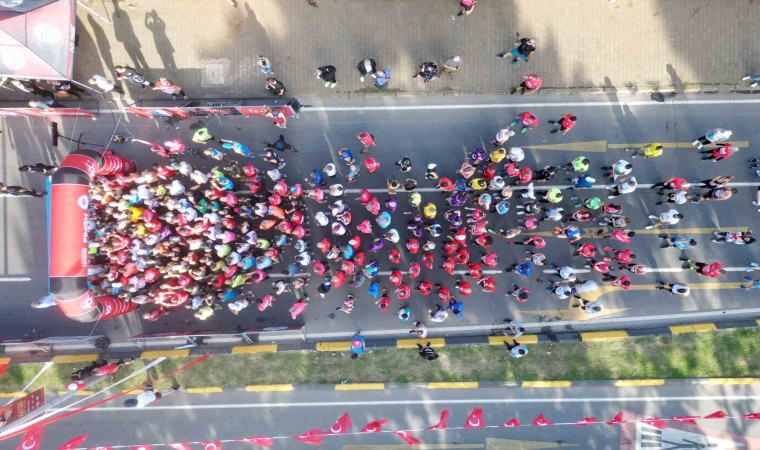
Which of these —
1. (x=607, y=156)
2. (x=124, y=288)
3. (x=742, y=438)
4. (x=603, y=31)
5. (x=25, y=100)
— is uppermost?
(x=25, y=100)

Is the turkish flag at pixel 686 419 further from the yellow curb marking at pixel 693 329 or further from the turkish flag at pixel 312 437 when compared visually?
the turkish flag at pixel 312 437

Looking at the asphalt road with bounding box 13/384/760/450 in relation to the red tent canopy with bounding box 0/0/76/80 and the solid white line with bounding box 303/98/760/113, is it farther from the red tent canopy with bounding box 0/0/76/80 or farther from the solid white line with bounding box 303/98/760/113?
the red tent canopy with bounding box 0/0/76/80

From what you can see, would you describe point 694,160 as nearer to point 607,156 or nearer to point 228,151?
point 607,156

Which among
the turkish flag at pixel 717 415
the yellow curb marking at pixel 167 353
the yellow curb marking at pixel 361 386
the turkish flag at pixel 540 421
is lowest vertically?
the turkish flag at pixel 717 415

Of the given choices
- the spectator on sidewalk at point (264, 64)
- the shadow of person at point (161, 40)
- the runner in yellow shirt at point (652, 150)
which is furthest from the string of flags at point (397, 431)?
the shadow of person at point (161, 40)

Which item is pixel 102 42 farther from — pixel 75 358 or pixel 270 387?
pixel 270 387

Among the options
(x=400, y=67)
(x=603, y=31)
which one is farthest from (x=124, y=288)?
(x=603, y=31)

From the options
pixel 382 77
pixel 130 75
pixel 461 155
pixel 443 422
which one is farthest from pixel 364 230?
pixel 130 75
